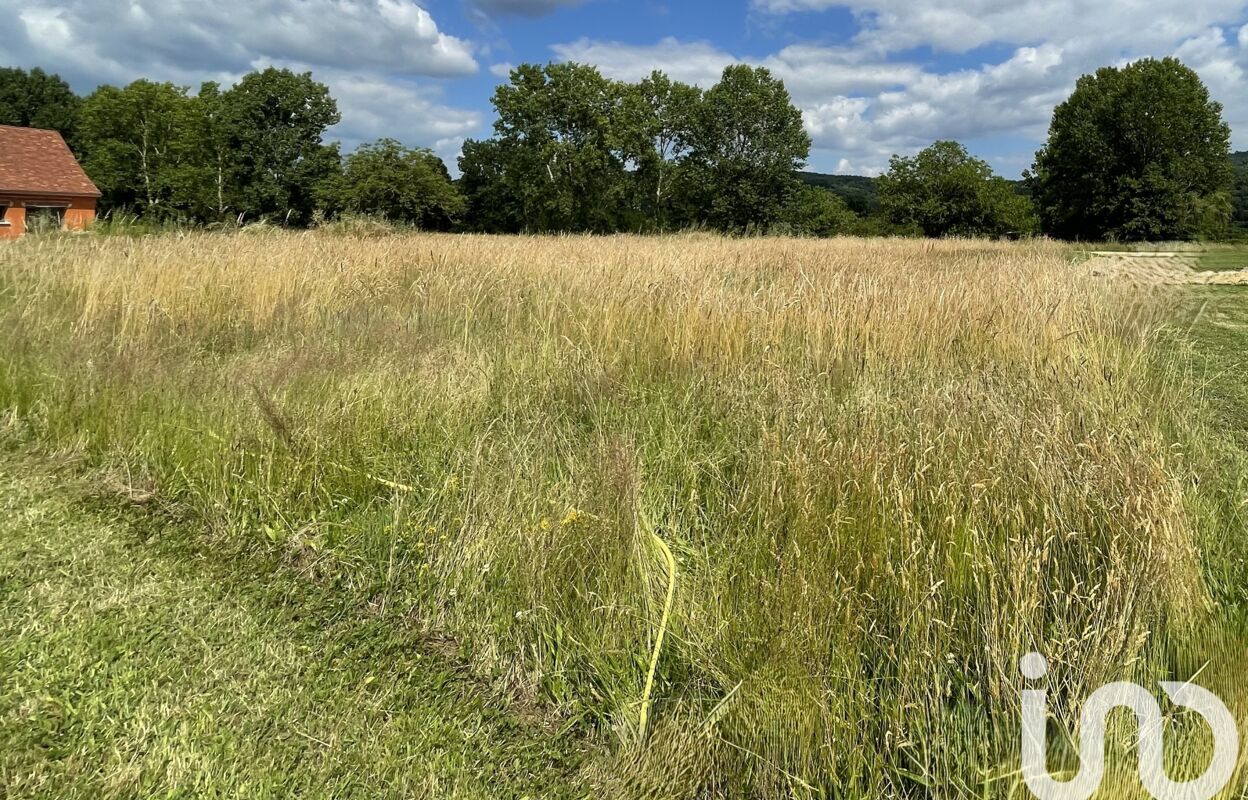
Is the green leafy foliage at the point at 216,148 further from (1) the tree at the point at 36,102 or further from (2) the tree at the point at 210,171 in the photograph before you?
(1) the tree at the point at 36,102

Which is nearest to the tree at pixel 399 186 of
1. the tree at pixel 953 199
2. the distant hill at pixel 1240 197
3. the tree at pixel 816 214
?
the tree at pixel 816 214

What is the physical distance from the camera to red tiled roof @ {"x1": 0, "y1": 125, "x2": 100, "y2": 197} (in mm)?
31109

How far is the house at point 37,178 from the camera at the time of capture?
30.3 meters

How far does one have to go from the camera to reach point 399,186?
45406mm

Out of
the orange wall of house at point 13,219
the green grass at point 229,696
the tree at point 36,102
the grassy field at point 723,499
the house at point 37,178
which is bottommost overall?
the green grass at point 229,696

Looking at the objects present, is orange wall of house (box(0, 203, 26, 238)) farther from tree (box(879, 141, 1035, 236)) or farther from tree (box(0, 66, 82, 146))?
tree (box(879, 141, 1035, 236))

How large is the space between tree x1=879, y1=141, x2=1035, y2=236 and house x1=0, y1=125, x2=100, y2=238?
53302 millimetres

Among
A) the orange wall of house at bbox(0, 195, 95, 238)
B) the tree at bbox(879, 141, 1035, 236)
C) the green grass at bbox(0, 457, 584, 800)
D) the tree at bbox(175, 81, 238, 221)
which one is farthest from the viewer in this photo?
the tree at bbox(879, 141, 1035, 236)

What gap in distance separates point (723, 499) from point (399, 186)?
158 feet

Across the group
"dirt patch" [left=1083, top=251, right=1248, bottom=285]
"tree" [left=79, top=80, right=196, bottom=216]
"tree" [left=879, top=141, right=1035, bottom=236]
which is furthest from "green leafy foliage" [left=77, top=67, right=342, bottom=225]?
"dirt patch" [left=1083, top=251, right=1248, bottom=285]

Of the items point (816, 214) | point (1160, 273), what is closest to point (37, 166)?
point (1160, 273)

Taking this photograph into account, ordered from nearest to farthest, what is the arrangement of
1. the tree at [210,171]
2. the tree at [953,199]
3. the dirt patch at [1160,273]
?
the dirt patch at [1160,273] → the tree at [210,171] → the tree at [953,199]

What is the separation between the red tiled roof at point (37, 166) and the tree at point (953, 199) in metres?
54.2

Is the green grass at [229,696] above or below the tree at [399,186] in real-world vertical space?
below
